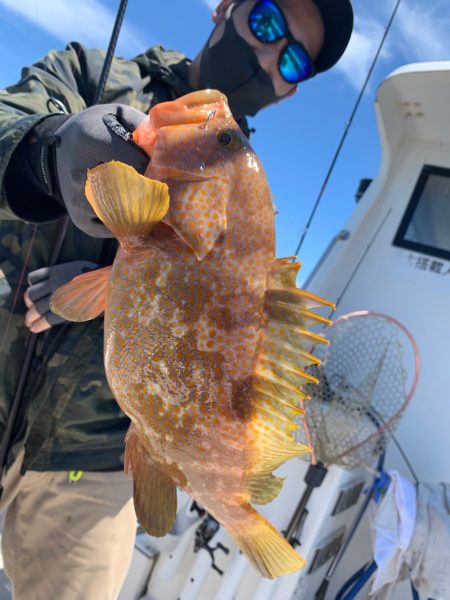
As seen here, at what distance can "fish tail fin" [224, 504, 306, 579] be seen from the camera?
1.11 metres

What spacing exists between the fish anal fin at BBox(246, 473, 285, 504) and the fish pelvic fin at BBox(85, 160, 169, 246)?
2.41 feet

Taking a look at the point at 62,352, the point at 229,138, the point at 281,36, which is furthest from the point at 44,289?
the point at 281,36

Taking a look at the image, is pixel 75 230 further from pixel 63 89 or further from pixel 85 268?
pixel 63 89

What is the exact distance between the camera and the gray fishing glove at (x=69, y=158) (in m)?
1.21

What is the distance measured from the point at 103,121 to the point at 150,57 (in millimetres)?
1360

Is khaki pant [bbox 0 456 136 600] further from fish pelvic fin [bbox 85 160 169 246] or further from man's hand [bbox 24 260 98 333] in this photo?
fish pelvic fin [bbox 85 160 169 246]

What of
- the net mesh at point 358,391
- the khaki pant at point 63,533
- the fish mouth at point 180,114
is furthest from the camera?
the net mesh at point 358,391

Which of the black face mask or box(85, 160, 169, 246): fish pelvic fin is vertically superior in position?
the black face mask

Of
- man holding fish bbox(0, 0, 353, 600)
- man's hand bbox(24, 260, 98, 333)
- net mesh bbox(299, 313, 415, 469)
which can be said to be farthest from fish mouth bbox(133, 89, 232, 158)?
net mesh bbox(299, 313, 415, 469)

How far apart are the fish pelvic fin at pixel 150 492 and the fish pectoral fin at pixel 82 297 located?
0.37 meters

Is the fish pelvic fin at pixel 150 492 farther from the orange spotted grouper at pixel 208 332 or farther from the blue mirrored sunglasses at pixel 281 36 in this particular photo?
the blue mirrored sunglasses at pixel 281 36

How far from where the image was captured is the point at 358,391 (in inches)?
136

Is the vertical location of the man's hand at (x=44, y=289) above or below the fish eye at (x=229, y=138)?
below

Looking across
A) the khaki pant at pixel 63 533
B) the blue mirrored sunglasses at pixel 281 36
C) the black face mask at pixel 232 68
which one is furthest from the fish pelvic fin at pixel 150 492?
the blue mirrored sunglasses at pixel 281 36
